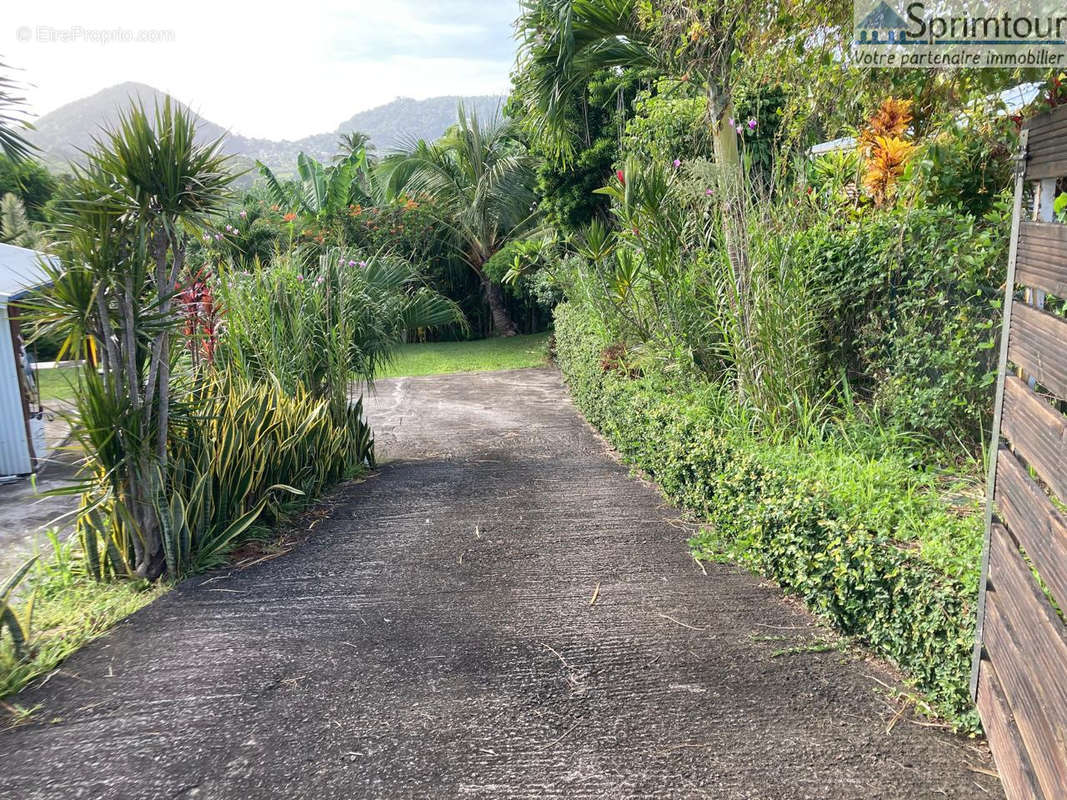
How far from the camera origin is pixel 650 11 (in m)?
6.73

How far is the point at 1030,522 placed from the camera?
2289mm

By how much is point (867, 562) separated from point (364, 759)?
2.33m

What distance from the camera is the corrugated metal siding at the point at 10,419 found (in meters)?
9.09

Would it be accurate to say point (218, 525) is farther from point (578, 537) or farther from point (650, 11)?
point (650, 11)

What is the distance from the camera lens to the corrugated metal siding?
9.09 metres

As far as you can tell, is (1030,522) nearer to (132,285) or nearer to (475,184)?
(132,285)

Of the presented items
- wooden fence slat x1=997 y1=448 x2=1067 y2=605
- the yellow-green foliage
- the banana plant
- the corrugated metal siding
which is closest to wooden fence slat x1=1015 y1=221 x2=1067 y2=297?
wooden fence slat x1=997 y1=448 x2=1067 y2=605

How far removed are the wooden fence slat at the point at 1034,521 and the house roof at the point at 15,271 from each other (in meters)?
8.51

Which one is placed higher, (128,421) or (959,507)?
(128,421)

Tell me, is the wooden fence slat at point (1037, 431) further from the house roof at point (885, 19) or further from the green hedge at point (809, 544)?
the house roof at point (885, 19)

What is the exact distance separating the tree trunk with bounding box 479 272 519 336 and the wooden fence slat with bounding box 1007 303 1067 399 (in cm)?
2094

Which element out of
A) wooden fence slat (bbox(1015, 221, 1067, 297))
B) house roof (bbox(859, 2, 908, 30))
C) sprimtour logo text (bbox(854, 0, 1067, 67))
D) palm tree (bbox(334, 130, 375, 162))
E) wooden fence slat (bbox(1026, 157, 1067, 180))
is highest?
palm tree (bbox(334, 130, 375, 162))

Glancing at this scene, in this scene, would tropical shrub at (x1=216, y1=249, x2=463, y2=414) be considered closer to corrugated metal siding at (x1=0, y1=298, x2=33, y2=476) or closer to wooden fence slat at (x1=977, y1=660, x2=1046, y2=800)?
corrugated metal siding at (x1=0, y1=298, x2=33, y2=476)

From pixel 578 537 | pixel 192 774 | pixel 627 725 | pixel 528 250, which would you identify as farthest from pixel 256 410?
pixel 528 250
